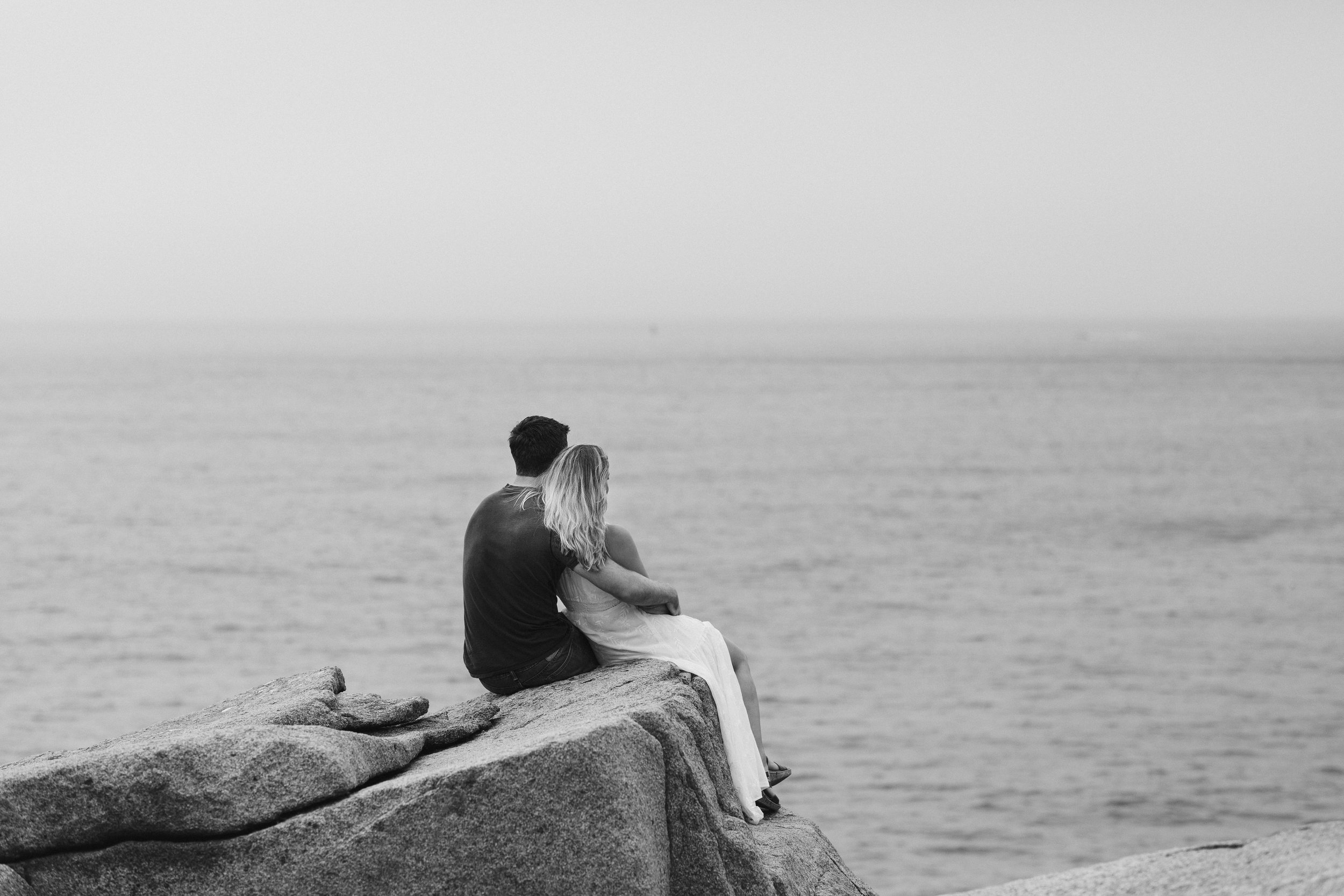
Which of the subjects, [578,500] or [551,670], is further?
[551,670]

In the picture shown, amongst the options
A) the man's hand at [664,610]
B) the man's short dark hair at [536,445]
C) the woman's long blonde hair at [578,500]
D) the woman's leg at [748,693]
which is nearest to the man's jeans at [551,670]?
the man's hand at [664,610]

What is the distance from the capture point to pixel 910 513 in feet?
152

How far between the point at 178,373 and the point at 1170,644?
452ft

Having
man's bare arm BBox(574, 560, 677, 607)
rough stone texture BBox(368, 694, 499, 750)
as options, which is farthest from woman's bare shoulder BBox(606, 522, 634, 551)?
rough stone texture BBox(368, 694, 499, 750)

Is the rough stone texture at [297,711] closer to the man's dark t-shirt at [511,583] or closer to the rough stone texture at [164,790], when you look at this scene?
the rough stone texture at [164,790]

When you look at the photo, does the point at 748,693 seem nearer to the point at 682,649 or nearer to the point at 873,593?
the point at 682,649

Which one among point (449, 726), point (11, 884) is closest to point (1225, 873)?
point (449, 726)

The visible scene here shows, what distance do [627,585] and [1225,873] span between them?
4083mm

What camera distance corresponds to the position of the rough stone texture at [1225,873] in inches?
296

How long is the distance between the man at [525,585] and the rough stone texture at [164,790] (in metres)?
1.80

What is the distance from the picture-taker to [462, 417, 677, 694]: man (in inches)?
296

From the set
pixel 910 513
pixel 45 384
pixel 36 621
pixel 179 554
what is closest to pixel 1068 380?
pixel 910 513

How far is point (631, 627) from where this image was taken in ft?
25.5

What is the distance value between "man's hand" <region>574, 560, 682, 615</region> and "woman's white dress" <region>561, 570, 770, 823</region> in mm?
143
